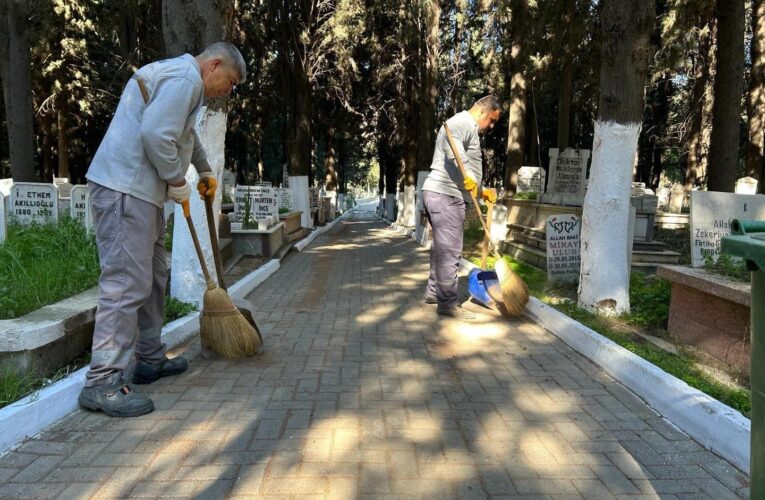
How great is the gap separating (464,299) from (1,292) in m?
4.77

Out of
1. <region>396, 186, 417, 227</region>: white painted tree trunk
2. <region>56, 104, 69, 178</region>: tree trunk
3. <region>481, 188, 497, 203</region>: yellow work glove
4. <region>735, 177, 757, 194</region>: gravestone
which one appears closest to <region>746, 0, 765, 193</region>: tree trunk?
<region>735, 177, 757, 194</region>: gravestone

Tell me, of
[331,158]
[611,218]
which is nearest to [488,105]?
[611,218]

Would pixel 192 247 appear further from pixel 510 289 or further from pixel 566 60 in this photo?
pixel 566 60

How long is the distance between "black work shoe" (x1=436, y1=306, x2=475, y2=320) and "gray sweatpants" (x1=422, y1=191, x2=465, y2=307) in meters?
0.06

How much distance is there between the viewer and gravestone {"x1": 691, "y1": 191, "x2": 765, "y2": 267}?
18.6ft

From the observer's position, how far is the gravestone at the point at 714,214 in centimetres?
567

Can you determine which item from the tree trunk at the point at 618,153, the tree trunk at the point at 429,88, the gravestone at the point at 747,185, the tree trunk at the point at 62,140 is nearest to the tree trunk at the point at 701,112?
the gravestone at the point at 747,185

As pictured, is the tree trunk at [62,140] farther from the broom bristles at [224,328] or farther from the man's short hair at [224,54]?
the man's short hair at [224,54]

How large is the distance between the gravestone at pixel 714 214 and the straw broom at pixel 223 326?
4350mm

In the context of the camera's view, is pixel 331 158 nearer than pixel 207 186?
No

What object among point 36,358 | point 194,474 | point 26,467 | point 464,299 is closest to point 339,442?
point 194,474

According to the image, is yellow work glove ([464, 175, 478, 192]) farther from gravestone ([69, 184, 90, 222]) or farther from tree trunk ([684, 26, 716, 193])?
tree trunk ([684, 26, 716, 193])

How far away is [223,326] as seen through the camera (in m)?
4.11

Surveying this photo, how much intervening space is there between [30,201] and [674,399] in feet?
29.8
